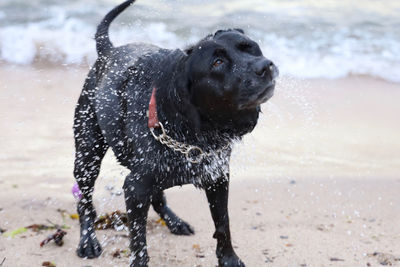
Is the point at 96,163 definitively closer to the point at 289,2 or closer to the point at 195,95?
the point at 195,95

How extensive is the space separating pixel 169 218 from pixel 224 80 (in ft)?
5.40

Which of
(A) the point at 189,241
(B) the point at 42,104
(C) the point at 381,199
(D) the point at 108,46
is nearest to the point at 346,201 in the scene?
(C) the point at 381,199

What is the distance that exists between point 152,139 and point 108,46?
122 centimetres

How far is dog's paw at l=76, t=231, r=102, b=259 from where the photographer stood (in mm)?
3574

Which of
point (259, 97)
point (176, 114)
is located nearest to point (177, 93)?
point (176, 114)

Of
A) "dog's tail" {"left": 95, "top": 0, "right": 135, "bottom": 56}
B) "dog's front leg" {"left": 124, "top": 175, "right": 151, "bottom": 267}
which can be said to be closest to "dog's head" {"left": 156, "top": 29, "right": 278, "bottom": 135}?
"dog's front leg" {"left": 124, "top": 175, "right": 151, "bottom": 267}

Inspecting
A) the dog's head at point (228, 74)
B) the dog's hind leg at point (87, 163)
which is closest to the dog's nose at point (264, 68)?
the dog's head at point (228, 74)

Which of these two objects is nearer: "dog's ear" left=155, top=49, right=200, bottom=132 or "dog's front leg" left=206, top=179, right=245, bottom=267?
"dog's ear" left=155, top=49, right=200, bottom=132

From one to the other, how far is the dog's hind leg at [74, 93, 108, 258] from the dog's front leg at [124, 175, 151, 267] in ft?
1.91

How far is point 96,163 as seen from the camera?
12.4 ft

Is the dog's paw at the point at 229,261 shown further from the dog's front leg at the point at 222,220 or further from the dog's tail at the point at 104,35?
the dog's tail at the point at 104,35

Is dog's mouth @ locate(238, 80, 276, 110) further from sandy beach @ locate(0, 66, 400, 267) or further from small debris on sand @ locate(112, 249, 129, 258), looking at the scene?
small debris on sand @ locate(112, 249, 129, 258)

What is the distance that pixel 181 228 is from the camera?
3885mm

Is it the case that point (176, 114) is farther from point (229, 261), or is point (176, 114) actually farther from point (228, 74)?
point (229, 261)
